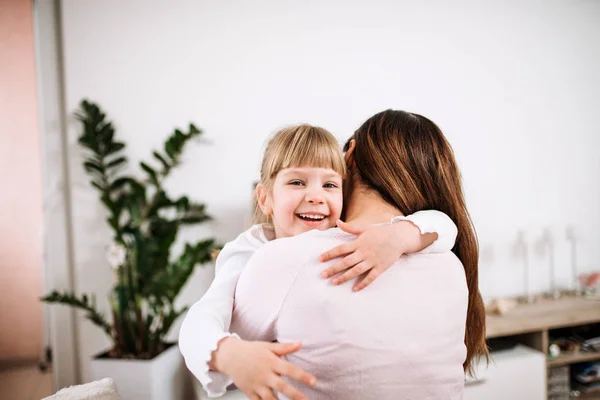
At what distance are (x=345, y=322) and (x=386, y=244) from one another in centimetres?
16

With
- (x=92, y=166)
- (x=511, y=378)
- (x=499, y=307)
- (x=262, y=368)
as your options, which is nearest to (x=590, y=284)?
(x=499, y=307)

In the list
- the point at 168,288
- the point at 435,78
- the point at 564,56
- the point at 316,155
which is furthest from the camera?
the point at 564,56

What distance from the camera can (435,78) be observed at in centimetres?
313

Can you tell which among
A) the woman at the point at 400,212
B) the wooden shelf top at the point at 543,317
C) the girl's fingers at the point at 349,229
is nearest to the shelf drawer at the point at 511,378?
the wooden shelf top at the point at 543,317

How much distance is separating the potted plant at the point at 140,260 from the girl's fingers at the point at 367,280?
65.7 inches

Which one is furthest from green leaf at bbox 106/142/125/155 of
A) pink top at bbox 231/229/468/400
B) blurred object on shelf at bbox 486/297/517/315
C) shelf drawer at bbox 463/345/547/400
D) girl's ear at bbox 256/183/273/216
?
blurred object on shelf at bbox 486/297/517/315

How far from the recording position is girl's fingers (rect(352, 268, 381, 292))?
683mm

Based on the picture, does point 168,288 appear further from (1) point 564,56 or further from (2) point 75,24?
(1) point 564,56

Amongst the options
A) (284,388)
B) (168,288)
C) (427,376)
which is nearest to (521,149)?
(168,288)

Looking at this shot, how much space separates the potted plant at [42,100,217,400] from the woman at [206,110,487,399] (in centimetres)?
152

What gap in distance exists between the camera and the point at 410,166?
89 centimetres

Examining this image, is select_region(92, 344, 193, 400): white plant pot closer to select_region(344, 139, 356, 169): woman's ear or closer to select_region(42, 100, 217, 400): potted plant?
select_region(42, 100, 217, 400): potted plant

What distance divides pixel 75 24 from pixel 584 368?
394 centimetres

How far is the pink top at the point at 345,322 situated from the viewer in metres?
0.66
